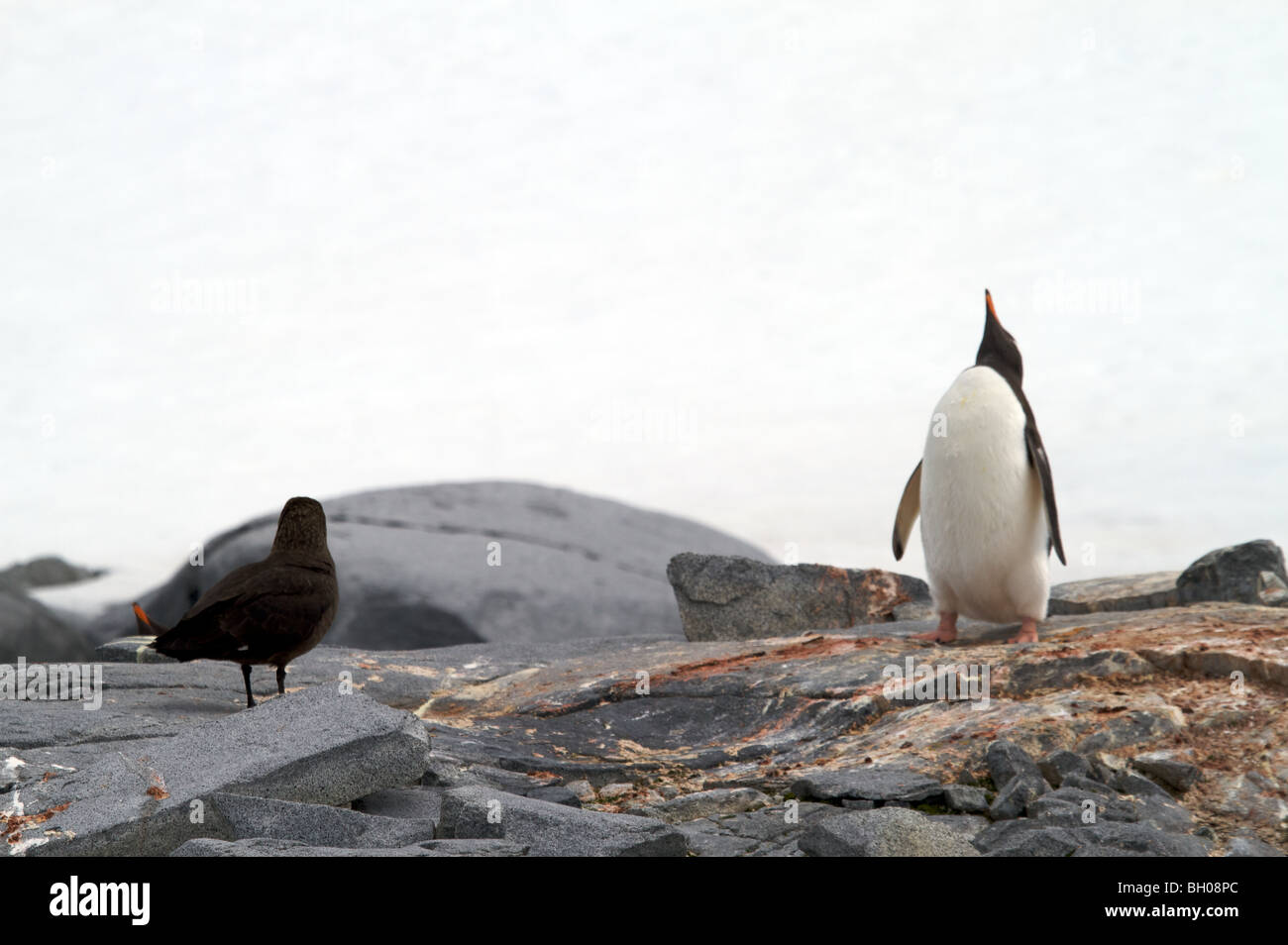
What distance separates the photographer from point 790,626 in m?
9.54

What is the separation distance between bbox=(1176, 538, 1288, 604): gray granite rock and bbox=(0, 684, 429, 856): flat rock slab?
6.45 metres

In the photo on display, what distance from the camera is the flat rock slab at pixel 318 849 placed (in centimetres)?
363

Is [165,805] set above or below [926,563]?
below

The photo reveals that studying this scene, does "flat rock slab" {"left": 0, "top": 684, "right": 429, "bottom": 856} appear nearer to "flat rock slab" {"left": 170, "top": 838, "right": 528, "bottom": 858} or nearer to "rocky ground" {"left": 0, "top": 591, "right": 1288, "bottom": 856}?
"rocky ground" {"left": 0, "top": 591, "right": 1288, "bottom": 856}

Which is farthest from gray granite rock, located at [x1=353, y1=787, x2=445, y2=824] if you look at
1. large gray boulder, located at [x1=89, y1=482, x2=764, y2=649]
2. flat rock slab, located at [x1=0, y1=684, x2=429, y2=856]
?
large gray boulder, located at [x1=89, y1=482, x2=764, y2=649]

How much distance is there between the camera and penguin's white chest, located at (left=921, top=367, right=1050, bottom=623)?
23.0 ft

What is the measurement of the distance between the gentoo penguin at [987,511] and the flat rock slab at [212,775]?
3.73m

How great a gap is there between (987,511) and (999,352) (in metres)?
1.31
